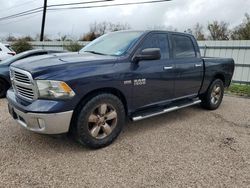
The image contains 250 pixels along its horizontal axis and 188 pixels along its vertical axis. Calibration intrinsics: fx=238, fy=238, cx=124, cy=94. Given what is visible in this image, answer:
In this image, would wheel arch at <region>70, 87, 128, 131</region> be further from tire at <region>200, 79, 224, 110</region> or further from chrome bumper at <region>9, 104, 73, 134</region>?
tire at <region>200, 79, 224, 110</region>

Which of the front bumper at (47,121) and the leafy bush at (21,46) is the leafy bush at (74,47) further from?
the front bumper at (47,121)

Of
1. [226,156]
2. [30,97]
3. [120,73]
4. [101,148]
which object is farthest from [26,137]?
[226,156]

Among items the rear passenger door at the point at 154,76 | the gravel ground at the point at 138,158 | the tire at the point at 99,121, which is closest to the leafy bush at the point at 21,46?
the gravel ground at the point at 138,158

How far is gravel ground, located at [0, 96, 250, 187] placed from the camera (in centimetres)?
284

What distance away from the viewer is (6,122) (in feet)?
15.3

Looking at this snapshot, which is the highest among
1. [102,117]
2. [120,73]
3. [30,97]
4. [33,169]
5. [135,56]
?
[135,56]

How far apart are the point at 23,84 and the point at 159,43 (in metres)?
2.47

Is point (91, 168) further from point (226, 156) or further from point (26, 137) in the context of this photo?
point (226, 156)

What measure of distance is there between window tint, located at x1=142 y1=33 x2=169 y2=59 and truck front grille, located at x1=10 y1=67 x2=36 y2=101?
6.40 ft

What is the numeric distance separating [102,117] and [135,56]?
43.8 inches

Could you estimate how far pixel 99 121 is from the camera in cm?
354

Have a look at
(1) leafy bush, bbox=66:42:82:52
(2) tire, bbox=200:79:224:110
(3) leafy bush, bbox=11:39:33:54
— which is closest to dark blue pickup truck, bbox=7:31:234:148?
(2) tire, bbox=200:79:224:110

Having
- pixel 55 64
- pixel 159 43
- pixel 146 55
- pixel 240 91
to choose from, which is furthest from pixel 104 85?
pixel 240 91

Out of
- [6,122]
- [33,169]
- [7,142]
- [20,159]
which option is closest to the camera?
[33,169]
